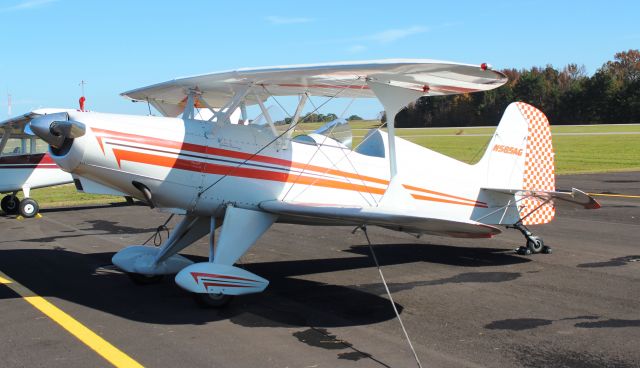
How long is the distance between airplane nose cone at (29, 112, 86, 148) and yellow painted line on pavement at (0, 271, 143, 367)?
1705mm

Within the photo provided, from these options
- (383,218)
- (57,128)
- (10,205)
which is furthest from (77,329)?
(10,205)

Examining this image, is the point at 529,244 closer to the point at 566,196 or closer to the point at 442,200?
the point at 566,196

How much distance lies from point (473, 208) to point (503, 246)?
180 centimetres

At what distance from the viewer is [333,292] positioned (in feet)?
23.5

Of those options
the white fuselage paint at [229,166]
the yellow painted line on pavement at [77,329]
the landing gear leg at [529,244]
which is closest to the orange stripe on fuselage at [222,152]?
the white fuselage paint at [229,166]

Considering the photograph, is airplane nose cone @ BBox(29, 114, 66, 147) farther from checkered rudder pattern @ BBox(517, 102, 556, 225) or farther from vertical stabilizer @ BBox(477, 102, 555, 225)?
checkered rudder pattern @ BBox(517, 102, 556, 225)

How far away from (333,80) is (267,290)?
102 inches

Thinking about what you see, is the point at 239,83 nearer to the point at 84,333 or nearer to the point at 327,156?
the point at 327,156

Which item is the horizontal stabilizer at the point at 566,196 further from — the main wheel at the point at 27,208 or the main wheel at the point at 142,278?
the main wheel at the point at 27,208

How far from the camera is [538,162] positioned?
967 cm

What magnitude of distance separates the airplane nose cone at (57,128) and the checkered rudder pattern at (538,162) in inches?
257

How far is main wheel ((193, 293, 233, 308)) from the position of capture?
6.31 metres

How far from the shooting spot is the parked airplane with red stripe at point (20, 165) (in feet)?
50.9

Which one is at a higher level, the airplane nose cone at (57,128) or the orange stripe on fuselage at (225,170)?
the airplane nose cone at (57,128)
